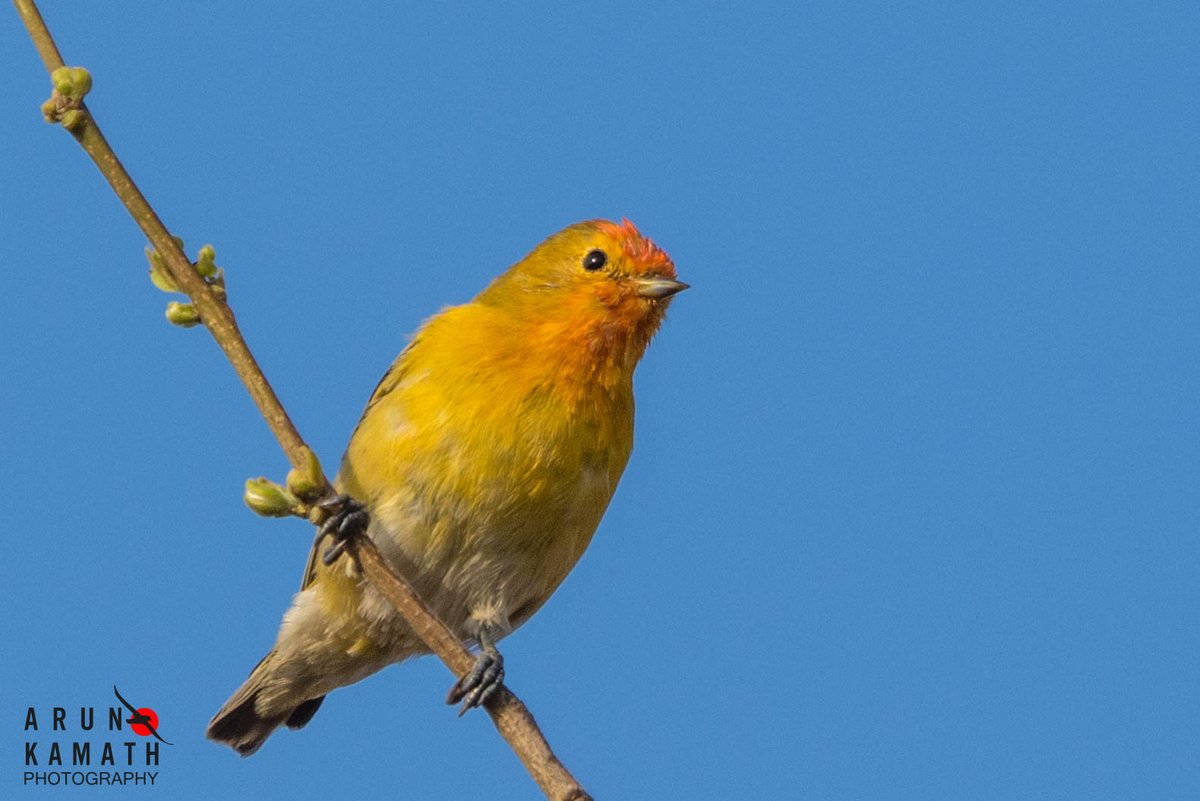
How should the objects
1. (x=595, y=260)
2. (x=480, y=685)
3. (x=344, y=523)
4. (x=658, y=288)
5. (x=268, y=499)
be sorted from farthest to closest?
(x=595, y=260), (x=658, y=288), (x=480, y=685), (x=344, y=523), (x=268, y=499)

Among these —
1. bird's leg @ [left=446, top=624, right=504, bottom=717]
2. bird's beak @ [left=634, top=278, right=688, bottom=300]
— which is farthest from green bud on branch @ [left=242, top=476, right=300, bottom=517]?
bird's beak @ [left=634, top=278, right=688, bottom=300]

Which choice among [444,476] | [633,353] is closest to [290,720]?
[444,476]

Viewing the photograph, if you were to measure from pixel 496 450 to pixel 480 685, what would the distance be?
1.28 m

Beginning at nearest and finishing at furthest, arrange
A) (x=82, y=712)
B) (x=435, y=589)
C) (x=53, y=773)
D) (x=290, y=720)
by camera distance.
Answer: (x=53, y=773) → (x=82, y=712) → (x=435, y=589) → (x=290, y=720)

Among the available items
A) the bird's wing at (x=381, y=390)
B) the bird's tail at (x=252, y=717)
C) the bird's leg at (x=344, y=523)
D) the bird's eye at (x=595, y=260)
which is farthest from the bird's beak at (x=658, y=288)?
the bird's tail at (x=252, y=717)

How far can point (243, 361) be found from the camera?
13.7ft

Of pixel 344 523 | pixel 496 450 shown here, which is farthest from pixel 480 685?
pixel 496 450

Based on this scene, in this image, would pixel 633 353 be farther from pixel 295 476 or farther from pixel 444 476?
pixel 295 476

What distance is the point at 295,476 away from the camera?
4.19 metres

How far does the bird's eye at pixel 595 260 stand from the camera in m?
7.14

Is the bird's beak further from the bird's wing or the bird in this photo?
the bird's wing

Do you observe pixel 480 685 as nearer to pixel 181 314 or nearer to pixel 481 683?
pixel 481 683

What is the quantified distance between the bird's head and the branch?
2394 mm

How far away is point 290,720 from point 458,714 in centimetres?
268
